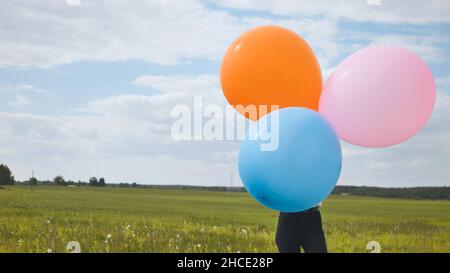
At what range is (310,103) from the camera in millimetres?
5496

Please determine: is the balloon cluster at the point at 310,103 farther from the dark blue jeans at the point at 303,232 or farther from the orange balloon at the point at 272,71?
the dark blue jeans at the point at 303,232

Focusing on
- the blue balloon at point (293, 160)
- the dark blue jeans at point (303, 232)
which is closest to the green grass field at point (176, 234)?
the dark blue jeans at point (303, 232)

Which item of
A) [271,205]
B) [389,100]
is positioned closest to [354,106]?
[389,100]

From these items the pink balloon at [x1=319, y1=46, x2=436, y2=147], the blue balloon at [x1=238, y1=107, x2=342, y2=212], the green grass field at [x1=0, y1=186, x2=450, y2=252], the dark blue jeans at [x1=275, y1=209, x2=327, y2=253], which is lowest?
the green grass field at [x1=0, y1=186, x2=450, y2=252]

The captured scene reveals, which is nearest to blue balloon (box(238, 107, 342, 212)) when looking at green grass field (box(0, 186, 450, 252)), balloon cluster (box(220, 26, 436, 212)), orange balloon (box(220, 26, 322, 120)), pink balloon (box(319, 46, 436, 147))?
balloon cluster (box(220, 26, 436, 212))

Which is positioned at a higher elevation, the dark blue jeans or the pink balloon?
the pink balloon

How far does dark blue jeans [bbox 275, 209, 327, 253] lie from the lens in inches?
212

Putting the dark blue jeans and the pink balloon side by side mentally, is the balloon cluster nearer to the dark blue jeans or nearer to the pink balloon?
the pink balloon

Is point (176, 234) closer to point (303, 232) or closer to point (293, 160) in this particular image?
point (303, 232)

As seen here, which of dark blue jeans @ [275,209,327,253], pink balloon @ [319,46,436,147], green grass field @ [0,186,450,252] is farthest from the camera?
green grass field @ [0,186,450,252]

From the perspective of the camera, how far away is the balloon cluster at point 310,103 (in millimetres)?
4766

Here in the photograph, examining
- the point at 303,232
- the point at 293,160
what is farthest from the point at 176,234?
the point at 293,160

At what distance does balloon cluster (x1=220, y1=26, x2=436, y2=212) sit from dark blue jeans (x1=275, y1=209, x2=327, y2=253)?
42cm
